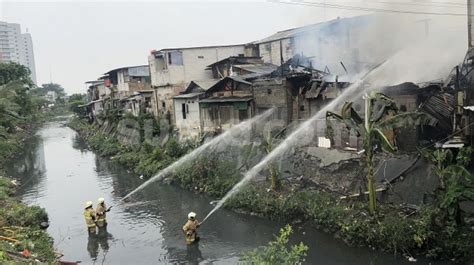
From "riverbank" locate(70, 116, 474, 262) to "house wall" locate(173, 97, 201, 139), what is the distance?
22.9 feet

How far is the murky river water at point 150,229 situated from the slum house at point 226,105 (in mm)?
5879

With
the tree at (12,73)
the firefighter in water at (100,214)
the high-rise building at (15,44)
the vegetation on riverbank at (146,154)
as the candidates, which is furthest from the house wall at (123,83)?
the high-rise building at (15,44)

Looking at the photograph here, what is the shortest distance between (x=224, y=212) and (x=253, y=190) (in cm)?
162

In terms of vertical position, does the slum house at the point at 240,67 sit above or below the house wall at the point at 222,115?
above

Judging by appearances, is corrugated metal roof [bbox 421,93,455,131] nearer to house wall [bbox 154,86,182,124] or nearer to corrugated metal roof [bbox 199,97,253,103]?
corrugated metal roof [bbox 199,97,253,103]

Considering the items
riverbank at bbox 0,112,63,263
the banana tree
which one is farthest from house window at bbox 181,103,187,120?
the banana tree

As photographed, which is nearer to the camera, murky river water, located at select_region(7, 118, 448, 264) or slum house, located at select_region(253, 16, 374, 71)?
murky river water, located at select_region(7, 118, 448, 264)

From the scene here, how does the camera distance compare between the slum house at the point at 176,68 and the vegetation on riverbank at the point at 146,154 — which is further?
the slum house at the point at 176,68

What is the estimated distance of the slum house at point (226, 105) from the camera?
2689 centimetres

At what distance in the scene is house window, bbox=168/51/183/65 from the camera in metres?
36.6

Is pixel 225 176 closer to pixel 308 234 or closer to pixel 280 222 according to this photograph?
pixel 280 222

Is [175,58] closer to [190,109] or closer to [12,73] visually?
[190,109]

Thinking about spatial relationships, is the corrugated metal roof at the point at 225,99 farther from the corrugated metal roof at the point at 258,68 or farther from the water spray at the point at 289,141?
the water spray at the point at 289,141

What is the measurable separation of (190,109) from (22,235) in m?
18.0
